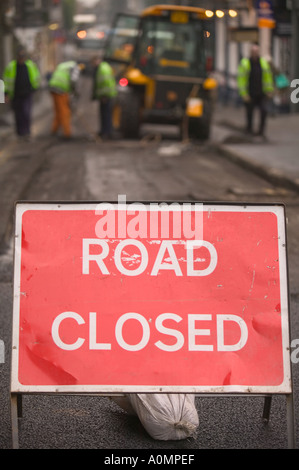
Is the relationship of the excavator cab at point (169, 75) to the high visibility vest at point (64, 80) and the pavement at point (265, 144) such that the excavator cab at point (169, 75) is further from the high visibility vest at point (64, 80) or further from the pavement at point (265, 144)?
the high visibility vest at point (64, 80)

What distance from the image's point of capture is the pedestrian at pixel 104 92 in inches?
821

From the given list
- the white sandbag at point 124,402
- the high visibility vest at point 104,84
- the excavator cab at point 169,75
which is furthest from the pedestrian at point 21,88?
the white sandbag at point 124,402

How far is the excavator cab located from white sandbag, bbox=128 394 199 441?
1697cm

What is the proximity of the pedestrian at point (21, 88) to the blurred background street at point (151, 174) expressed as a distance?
58cm

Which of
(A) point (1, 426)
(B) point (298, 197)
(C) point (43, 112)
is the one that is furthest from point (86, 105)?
(A) point (1, 426)

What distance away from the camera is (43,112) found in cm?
3275

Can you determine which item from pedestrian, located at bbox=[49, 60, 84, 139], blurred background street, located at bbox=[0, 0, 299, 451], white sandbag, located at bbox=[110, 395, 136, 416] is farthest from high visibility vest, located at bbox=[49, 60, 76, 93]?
white sandbag, located at bbox=[110, 395, 136, 416]

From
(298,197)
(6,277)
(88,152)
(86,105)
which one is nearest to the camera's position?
(6,277)

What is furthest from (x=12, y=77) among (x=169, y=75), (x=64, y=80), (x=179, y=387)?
(x=179, y=387)

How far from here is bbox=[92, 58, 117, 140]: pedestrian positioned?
821 inches

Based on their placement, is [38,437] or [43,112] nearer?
[38,437]
